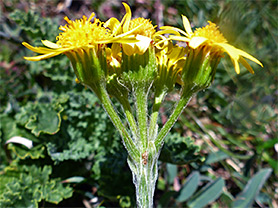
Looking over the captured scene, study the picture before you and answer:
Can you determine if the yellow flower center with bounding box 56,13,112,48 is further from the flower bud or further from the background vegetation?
the background vegetation

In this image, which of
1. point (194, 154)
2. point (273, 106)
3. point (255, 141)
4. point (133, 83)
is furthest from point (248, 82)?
point (133, 83)

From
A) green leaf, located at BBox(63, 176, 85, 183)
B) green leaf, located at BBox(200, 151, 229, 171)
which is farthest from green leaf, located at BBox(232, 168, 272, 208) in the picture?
green leaf, located at BBox(63, 176, 85, 183)

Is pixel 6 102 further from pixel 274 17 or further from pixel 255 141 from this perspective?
pixel 274 17

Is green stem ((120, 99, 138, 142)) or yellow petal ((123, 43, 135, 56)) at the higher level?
yellow petal ((123, 43, 135, 56))

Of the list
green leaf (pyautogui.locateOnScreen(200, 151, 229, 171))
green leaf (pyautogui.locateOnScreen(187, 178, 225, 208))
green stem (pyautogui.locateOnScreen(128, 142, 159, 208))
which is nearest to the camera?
green stem (pyautogui.locateOnScreen(128, 142, 159, 208))

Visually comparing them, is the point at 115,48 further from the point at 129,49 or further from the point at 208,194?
the point at 208,194
